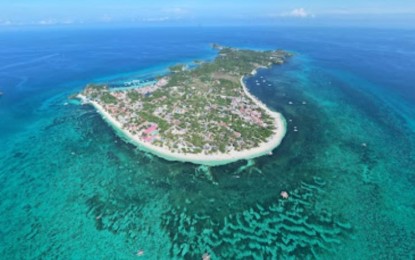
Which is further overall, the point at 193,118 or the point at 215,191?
the point at 193,118

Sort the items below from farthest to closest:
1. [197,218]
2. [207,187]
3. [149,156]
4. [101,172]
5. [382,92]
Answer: [382,92]
[149,156]
[101,172]
[207,187]
[197,218]

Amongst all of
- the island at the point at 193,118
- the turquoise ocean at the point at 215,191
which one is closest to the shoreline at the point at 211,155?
the island at the point at 193,118

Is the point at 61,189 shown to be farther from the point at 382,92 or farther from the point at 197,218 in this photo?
the point at 382,92

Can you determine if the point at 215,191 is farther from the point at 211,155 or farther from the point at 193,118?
the point at 193,118

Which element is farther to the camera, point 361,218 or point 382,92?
point 382,92

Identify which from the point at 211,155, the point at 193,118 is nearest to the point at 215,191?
the point at 211,155

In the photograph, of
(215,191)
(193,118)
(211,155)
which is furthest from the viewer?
(193,118)

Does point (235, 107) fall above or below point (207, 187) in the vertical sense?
above

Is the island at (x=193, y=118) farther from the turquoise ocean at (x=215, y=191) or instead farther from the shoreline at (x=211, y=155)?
the turquoise ocean at (x=215, y=191)

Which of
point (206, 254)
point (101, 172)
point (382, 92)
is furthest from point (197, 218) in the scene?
point (382, 92)
